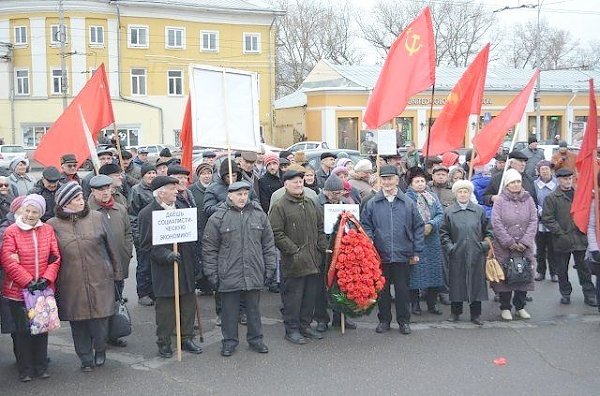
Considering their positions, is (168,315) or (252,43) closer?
(168,315)

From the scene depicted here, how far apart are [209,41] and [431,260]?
148ft

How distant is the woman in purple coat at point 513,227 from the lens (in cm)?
805

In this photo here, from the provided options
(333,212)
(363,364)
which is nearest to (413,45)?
(333,212)

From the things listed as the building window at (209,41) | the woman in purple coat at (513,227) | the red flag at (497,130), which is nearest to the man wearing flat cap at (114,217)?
the woman in purple coat at (513,227)

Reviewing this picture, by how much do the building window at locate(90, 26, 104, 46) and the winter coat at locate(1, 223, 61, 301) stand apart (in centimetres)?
4449

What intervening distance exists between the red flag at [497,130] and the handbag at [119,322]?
214 inches

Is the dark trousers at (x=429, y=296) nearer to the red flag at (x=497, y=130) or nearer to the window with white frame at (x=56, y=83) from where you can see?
the red flag at (x=497, y=130)

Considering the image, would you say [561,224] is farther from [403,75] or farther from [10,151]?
[10,151]

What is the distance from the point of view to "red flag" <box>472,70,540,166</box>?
977 centimetres

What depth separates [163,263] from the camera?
6.70 metres

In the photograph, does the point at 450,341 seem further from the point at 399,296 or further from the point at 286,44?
the point at 286,44

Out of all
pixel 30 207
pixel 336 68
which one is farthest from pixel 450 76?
pixel 30 207

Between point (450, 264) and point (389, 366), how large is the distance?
196 centimetres

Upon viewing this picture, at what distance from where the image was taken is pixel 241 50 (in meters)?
51.6
